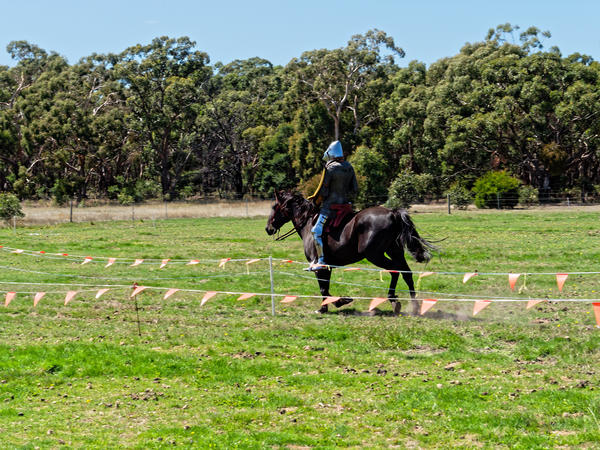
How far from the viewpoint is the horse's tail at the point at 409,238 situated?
42.9 ft

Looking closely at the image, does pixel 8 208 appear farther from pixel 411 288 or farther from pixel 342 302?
pixel 411 288

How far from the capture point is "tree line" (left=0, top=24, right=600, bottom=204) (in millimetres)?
58125

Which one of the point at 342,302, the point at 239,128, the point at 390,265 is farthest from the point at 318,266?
the point at 239,128

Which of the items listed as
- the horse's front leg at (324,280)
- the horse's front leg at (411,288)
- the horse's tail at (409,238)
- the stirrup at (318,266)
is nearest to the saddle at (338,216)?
the stirrup at (318,266)

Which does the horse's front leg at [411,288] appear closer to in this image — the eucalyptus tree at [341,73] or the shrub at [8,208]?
the shrub at [8,208]

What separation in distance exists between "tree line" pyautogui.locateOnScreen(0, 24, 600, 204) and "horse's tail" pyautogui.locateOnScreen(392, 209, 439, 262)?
42523 millimetres

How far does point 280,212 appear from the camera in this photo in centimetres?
1505

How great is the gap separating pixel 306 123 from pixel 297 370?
212ft

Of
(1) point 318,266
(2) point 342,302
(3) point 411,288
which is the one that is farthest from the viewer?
(1) point 318,266

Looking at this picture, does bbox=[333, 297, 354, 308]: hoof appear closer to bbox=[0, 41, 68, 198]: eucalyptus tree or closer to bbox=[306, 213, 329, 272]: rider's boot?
bbox=[306, 213, 329, 272]: rider's boot

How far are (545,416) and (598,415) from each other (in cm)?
54

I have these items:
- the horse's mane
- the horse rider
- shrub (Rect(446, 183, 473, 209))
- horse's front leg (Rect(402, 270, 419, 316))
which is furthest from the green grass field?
shrub (Rect(446, 183, 473, 209))

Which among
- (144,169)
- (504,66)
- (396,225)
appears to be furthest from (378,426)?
(144,169)

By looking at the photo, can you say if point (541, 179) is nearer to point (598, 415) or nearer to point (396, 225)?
point (396, 225)
